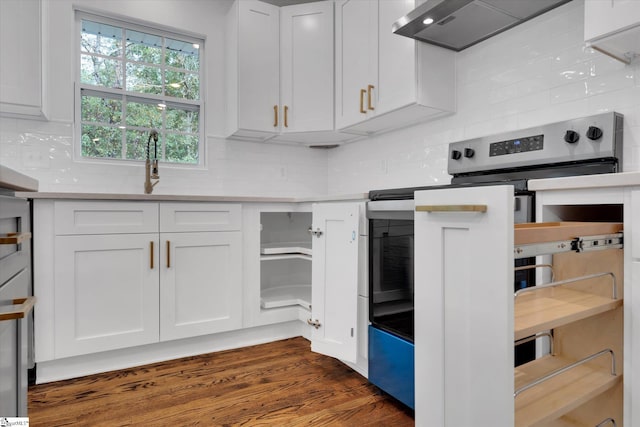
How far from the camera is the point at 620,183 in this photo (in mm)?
1041

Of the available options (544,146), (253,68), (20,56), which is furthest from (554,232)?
(20,56)

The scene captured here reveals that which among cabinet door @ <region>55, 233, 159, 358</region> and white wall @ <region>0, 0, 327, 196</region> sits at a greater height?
white wall @ <region>0, 0, 327, 196</region>

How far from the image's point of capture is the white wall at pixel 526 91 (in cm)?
154

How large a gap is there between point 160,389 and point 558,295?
181 centimetres

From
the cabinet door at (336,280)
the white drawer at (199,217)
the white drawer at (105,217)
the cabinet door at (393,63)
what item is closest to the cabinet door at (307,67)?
the cabinet door at (393,63)

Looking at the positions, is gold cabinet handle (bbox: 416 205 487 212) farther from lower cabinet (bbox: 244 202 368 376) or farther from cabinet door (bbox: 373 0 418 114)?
cabinet door (bbox: 373 0 418 114)

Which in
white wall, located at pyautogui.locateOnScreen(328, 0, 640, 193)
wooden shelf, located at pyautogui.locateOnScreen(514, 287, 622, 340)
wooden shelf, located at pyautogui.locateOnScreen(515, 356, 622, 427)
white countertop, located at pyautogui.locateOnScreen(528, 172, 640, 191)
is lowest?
wooden shelf, located at pyautogui.locateOnScreen(515, 356, 622, 427)

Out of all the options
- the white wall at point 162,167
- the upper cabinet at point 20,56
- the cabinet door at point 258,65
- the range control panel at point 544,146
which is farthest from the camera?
the cabinet door at point 258,65

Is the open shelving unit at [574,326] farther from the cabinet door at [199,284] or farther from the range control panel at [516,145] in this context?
the cabinet door at [199,284]

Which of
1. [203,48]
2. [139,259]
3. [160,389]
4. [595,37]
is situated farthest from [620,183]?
[203,48]

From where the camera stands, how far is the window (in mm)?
2646

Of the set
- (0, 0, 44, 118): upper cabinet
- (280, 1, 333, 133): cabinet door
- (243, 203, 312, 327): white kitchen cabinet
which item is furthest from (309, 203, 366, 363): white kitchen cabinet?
(0, 0, 44, 118): upper cabinet

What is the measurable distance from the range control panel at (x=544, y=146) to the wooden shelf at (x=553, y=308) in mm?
634

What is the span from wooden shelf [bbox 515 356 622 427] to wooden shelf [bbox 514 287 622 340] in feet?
0.67
